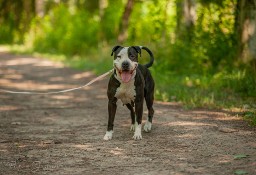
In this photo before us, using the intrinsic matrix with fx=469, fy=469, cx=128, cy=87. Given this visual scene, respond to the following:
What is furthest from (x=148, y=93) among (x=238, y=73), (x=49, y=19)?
(x=49, y=19)

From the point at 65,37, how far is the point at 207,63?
11958 mm

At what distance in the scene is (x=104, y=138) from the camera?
683 cm

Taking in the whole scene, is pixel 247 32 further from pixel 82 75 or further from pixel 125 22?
pixel 125 22

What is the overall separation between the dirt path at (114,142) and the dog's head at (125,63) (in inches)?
36.4

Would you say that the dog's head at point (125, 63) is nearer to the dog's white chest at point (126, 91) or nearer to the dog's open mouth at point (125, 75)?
the dog's open mouth at point (125, 75)

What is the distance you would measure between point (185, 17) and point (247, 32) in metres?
4.42

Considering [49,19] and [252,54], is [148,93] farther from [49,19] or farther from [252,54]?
[49,19]

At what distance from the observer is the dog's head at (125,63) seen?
647 centimetres

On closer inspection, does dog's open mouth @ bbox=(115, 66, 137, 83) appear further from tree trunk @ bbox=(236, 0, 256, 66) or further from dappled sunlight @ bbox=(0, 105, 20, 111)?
tree trunk @ bbox=(236, 0, 256, 66)

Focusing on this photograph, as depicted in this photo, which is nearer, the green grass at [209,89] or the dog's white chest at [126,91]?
the dog's white chest at [126,91]

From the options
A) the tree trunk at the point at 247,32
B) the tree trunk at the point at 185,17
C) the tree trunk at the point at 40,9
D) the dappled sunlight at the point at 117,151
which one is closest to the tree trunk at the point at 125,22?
the tree trunk at the point at 185,17

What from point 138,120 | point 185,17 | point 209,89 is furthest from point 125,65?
point 185,17

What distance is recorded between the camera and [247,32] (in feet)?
37.9

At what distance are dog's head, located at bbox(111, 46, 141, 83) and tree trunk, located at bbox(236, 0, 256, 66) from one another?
17.9ft
